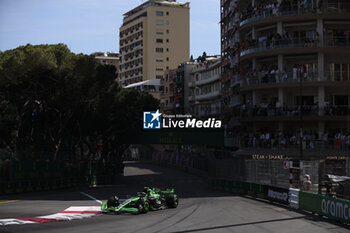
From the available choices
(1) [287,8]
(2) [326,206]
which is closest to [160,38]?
(1) [287,8]

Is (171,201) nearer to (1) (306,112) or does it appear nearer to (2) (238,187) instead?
(2) (238,187)

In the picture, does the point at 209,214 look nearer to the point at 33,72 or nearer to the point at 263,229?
the point at 263,229

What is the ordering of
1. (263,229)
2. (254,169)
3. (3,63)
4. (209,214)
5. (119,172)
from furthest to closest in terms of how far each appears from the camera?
1. (119,172)
2. (3,63)
3. (254,169)
4. (209,214)
5. (263,229)

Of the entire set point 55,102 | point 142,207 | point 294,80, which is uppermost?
point 294,80

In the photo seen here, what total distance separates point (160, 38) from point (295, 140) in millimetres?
90046

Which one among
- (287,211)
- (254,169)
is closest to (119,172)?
(254,169)

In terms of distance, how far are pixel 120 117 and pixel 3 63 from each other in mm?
14673

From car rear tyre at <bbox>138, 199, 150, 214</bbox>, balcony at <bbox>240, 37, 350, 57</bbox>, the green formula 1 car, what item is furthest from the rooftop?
car rear tyre at <bbox>138, 199, 150, 214</bbox>

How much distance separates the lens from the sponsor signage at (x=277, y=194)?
96.3 feet

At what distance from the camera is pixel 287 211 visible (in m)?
26.7

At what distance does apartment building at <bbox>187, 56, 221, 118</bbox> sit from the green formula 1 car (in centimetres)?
5739

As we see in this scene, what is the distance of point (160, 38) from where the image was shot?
5251 inches

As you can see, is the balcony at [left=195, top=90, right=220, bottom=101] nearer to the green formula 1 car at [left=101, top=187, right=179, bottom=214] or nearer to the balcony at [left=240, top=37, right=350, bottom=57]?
the balcony at [left=240, top=37, right=350, bottom=57]

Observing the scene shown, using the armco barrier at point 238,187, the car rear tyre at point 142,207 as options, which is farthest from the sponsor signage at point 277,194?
the car rear tyre at point 142,207
